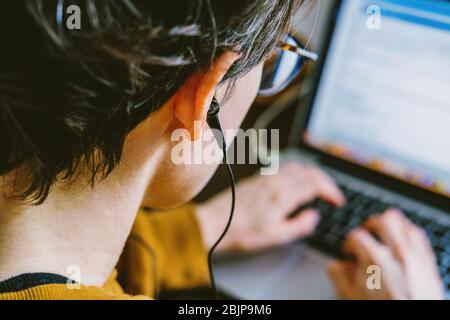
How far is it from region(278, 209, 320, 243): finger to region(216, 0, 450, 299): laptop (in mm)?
13

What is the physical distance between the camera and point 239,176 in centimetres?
98

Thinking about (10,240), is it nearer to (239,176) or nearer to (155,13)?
(155,13)

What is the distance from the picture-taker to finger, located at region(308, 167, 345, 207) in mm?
868

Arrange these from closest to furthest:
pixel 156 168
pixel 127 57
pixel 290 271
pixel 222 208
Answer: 1. pixel 127 57
2. pixel 156 168
3. pixel 290 271
4. pixel 222 208

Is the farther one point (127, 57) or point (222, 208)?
point (222, 208)

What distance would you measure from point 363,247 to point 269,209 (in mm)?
176

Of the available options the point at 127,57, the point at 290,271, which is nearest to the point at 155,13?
the point at 127,57

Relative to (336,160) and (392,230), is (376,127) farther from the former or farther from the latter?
(392,230)

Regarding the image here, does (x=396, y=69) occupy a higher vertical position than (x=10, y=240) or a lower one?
higher

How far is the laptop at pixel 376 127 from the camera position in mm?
779

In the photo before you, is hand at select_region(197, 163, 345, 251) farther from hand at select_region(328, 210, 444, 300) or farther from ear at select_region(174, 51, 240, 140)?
ear at select_region(174, 51, 240, 140)

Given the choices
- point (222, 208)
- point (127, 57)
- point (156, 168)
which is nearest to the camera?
point (127, 57)

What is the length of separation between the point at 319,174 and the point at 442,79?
26 cm

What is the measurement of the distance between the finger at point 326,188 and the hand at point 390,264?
0.08 meters
